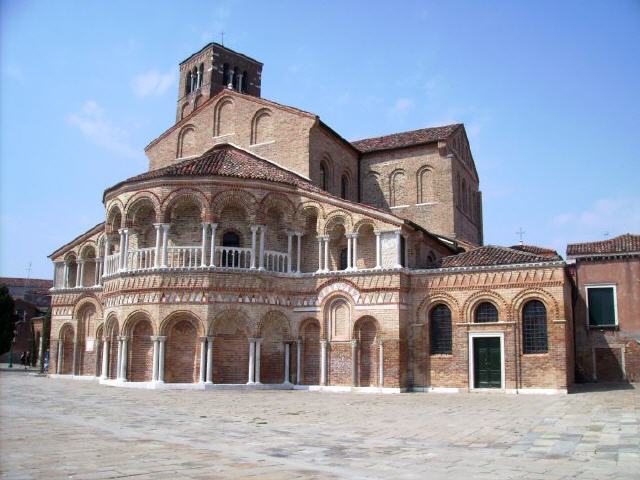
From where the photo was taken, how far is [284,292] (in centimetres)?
2555

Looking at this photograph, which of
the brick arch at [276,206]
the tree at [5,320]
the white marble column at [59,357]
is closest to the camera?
the brick arch at [276,206]

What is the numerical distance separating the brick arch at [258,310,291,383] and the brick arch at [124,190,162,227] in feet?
19.5

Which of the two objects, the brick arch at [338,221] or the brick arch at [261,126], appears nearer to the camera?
the brick arch at [338,221]

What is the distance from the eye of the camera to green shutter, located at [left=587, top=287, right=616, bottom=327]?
30.8 metres

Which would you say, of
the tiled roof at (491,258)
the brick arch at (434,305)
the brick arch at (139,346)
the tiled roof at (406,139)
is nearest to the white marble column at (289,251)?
the brick arch at (434,305)

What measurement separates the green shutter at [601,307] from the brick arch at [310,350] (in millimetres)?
14583

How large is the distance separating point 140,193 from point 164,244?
8.37 ft

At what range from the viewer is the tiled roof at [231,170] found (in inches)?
982

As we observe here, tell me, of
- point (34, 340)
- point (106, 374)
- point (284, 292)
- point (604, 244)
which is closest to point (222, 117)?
point (284, 292)

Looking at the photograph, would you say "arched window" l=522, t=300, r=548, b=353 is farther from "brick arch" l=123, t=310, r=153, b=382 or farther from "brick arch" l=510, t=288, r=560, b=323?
"brick arch" l=123, t=310, r=153, b=382

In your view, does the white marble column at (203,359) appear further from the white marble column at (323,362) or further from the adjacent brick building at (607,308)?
the adjacent brick building at (607,308)

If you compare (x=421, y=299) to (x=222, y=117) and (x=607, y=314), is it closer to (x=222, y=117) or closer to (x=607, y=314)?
(x=607, y=314)

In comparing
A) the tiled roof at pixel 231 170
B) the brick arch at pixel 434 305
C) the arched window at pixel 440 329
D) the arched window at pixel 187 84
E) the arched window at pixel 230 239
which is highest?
the arched window at pixel 187 84

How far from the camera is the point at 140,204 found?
25672mm
